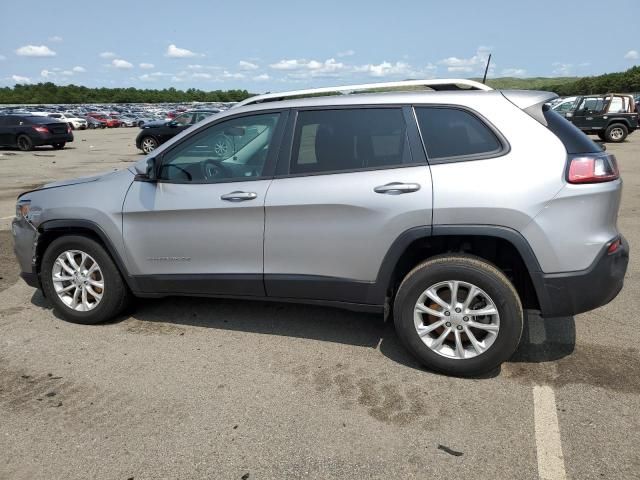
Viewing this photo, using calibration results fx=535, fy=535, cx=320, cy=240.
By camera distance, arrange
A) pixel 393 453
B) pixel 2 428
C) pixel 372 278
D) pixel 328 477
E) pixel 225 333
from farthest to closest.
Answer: pixel 225 333 → pixel 372 278 → pixel 2 428 → pixel 393 453 → pixel 328 477

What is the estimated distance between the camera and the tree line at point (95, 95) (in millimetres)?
114875

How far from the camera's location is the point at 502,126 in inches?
128

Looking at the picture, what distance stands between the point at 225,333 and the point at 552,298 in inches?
92.1

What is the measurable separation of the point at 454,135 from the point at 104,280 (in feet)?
9.33

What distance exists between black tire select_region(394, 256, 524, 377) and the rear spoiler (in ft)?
3.08

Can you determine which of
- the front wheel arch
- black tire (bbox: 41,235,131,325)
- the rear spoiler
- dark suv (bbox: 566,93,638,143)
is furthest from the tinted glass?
dark suv (bbox: 566,93,638,143)

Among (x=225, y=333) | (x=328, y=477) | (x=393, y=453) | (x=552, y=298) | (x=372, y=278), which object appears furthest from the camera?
(x=225, y=333)

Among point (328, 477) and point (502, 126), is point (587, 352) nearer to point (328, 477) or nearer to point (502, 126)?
point (502, 126)

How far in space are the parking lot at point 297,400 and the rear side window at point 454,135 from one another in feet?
4.63

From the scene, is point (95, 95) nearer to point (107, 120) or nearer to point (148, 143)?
point (107, 120)

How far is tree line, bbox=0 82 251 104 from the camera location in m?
115

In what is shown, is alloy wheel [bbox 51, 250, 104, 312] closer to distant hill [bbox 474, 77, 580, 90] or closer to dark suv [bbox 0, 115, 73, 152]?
distant hill [bbox 474, 77, 580, 90]

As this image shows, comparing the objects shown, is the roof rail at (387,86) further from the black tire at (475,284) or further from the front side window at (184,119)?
the front side window at (184,119)

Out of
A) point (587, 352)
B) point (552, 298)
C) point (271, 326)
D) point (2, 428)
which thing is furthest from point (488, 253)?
point (2, 428)
